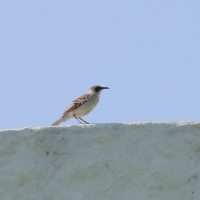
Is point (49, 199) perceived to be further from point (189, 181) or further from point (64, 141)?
point (189, 181)

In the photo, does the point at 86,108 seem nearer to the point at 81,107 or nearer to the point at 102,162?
the point at 81,107

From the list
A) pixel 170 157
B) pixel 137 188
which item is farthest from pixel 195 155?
pixel 137 188

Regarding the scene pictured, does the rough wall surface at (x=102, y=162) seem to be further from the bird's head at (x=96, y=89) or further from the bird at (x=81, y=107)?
the bird's head at (x=96, y=89)

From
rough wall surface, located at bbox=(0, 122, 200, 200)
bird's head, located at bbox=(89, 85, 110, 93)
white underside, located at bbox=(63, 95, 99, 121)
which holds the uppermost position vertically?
bird's head, located at bbox=(89, 85, 110, 93)

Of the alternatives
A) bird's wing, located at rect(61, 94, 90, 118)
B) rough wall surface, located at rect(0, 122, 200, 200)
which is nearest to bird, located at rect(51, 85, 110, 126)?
bird's wing, located at rect(61, 94, 90, 118)

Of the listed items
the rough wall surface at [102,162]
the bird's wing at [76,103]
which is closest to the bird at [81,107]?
the bird's wing at [76,103]

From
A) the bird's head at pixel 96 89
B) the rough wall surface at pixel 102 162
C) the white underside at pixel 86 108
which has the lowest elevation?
the rough wall surface at pixel 102 162

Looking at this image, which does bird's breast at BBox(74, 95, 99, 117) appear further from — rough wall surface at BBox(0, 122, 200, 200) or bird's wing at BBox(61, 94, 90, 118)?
rough wall surface at BBox(0, 122, 200, 200)

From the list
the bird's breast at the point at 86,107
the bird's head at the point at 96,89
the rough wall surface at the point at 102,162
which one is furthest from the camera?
the bird's head at the point at 96,89

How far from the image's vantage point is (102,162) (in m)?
5.29

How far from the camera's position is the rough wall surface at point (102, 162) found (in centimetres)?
522

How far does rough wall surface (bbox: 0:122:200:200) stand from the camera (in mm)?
5223

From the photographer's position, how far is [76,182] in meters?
5.28

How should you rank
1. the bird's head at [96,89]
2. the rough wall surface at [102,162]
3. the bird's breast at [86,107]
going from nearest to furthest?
the rough wall surface at [102,162]
the bird's breast at [86,107]
the bird's head at [96,89]
